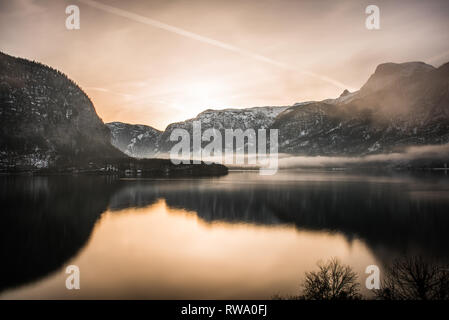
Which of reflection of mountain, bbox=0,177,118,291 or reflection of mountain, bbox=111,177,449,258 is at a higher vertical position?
reflection of mountain, bbox=0,177,118,291

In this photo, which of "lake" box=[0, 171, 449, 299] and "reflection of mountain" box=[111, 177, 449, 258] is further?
"reflection of mountain" box=[111, 177, 449, 258]

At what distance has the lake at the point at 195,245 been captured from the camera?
29.4 m

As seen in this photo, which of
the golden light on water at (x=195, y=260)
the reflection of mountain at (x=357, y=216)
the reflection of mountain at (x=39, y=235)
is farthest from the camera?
the reflection of mountain at (x=357, y=216)

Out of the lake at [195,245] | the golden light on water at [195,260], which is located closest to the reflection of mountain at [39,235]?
the lake at [195,245]

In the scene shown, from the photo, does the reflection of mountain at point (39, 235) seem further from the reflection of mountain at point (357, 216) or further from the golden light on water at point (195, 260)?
the reflection of mountain at point (357, 216)

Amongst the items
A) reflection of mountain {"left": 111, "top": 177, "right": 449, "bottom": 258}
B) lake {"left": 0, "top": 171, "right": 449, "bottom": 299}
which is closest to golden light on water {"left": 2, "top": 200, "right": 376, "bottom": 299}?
lake {"left": 0, "top": 171, "right": 449, "bottom": 299}

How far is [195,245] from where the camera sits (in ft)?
157

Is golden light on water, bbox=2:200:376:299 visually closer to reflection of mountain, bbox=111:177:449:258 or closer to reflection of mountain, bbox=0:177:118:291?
reflection of mountain, bbox=0:177:118:291

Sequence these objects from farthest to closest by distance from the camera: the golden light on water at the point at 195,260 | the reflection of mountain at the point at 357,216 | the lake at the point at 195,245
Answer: the reflection of mountain at the point at 357,216, the lake at the point at 195,245, the golden light on water at the point at 195,260

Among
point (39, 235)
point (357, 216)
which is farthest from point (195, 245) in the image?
point (357, 216)

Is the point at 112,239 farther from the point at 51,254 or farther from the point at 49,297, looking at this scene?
the point at 49,297

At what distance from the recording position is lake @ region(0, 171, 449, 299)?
29359mm

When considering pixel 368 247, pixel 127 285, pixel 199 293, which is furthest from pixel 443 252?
pixel 127 285
